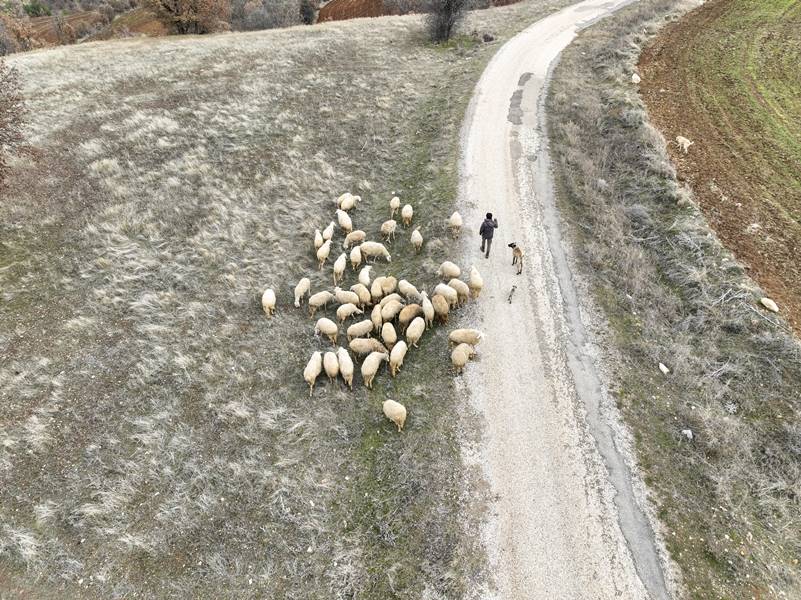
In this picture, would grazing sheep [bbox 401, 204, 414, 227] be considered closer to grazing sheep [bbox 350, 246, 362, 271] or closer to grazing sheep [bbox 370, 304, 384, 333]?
grazing sheep [bbox 350, 246, 362, 271]

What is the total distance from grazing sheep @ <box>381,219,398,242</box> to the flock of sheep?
38.6 inches

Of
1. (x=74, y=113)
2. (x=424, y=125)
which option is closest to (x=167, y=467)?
(x=424, y=125)

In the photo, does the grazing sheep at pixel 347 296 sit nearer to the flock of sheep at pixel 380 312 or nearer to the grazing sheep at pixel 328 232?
the flock of sheep at pixel 380 312

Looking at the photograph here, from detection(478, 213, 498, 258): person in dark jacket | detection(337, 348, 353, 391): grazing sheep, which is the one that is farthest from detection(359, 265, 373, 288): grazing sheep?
detection(478, 213, 498, 258): person in dark jacket

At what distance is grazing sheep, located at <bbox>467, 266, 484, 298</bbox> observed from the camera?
1523cm

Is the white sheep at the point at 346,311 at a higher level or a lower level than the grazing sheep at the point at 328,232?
lower

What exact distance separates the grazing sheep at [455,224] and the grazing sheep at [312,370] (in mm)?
7983

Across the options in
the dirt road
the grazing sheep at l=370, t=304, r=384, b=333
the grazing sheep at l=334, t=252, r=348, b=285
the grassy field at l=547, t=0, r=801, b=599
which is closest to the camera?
the dirt road

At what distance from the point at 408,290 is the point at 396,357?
285 cm

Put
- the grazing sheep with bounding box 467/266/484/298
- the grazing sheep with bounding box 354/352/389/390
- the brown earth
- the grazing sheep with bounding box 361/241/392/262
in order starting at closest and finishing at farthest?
the grazing sheep with bounding box 354/352/389/390 → the grazing sheep with bounding box 467/266/484/298 → the brown earth → the grazing sheep with bounding box 361/241/392/262

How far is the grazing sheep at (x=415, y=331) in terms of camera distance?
1402 centimetres

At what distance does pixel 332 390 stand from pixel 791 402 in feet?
41.9

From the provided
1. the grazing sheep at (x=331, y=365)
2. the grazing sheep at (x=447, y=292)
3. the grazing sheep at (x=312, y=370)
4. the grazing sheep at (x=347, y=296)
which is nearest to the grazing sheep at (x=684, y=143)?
the grazing sheep at (x=447, y=292)

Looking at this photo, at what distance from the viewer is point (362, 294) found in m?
15.4
